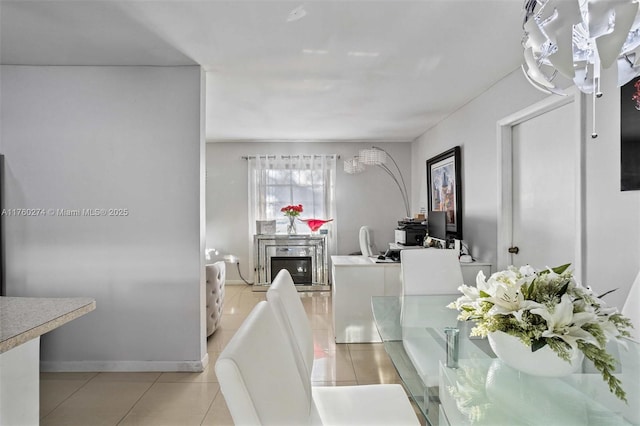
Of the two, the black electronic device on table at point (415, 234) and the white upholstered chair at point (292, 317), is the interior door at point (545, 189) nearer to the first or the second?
the black electronic device on table at point (415, 234)

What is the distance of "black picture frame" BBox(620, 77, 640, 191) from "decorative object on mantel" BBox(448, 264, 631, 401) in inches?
42.4

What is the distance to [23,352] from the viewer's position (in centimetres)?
156

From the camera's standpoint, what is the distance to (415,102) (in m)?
4.04

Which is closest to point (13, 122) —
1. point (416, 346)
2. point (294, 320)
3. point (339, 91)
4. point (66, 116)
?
point (66, 116)

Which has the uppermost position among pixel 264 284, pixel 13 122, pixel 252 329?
pixel 13 122

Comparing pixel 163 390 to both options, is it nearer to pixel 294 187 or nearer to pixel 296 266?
pixel 296 266

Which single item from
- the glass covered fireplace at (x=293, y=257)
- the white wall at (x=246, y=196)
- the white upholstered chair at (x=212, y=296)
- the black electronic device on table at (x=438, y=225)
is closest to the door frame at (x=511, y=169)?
the black electronic device on table at (x=438, y=225)

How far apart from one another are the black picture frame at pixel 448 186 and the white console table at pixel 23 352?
3710 millimetres

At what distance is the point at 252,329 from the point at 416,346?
3.33ft

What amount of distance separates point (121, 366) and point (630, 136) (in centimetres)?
379

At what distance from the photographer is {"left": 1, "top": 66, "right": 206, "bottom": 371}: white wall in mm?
3027

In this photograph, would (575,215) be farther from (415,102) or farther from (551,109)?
(415,102)

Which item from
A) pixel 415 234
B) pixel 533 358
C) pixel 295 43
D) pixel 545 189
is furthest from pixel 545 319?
pixel 415 234

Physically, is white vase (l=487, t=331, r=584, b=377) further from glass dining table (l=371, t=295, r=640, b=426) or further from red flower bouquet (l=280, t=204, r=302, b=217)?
red flower bouquet (l=280, t=204, r=302, b=217)
